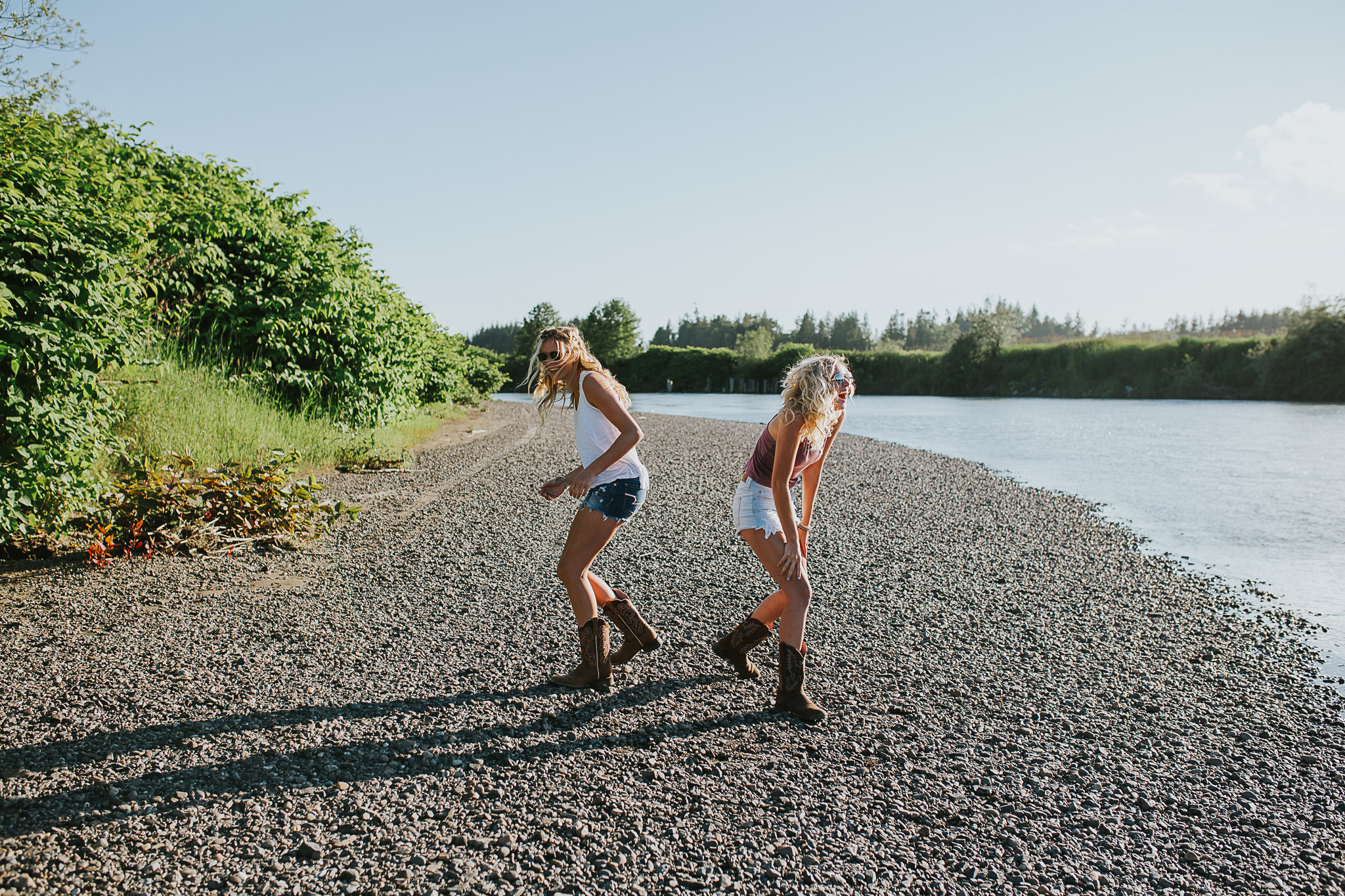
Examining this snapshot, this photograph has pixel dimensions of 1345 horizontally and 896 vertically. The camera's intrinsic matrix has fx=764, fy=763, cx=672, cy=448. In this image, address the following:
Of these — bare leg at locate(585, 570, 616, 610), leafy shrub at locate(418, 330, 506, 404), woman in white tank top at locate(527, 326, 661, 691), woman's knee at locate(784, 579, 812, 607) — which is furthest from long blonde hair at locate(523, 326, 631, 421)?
leafy shrub at locate(418, 330, 506, 404)

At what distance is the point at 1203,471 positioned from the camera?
16.1 meters

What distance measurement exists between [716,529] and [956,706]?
178 inches

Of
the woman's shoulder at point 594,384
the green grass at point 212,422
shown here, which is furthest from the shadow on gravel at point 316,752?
the green grass at point 212,422

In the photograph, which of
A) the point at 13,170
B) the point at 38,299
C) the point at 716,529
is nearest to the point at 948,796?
the point at 716,529

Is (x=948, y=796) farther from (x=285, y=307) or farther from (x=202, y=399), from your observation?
(x=285, y=307)

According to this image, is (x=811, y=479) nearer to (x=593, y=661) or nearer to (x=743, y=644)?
(x=743, y=644)

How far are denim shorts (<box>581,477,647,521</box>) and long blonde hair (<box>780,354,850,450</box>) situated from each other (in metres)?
0.88

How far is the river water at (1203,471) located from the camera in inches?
324

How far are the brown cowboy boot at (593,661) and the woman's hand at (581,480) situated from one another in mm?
785

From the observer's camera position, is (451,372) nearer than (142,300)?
No

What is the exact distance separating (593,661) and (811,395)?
74.0 inches

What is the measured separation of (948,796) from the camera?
328 centimetres

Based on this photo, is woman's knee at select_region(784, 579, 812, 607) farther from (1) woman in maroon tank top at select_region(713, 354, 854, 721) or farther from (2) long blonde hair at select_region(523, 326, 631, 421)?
(2) long blonde hair at select_region(523, 326, 631, 421)

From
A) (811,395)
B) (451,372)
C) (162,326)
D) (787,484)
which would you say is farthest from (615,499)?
(451,372)
